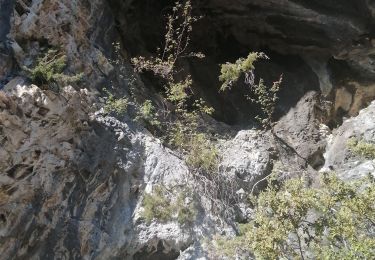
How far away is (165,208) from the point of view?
19.2ft

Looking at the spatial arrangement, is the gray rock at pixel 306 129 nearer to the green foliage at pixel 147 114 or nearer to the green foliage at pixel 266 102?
the green foliage at pixel 266 102

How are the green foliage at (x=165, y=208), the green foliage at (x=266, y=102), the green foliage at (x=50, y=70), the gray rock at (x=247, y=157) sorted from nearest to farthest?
1. the green foliage at (x=50, y=70)
2. the green foliage at (x=165, y=208)
3. the gray rock at (x=247, y=157)
4. the green foliage at (x=266, y=102)

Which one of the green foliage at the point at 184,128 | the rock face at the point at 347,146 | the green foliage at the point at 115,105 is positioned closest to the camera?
the green foliage at the point at 115,105

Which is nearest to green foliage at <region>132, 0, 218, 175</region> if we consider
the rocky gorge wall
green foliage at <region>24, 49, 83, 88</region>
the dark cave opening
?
the rocky gorge wall

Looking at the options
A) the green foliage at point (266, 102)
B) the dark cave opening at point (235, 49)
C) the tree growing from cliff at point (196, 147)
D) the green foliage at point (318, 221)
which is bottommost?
the green foliage at point (318, 221)

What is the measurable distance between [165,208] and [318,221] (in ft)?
6.01

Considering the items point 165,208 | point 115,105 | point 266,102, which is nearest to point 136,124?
point 115,105

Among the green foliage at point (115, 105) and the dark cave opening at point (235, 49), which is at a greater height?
the dark cave opening at point (235, 49)

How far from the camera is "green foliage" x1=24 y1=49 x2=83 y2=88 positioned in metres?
5.17

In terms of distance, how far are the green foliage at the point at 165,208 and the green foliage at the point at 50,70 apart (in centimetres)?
171

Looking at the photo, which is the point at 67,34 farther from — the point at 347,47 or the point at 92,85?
the point at 347,47

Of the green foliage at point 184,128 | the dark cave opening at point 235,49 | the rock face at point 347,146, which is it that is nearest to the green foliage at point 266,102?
the dark cave opening at point 235,49

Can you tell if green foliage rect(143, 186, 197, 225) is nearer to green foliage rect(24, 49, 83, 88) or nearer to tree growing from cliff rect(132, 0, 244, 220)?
tree growing from cliff rect(132, 0, 244, 220)

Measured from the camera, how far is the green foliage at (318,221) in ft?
16.1
